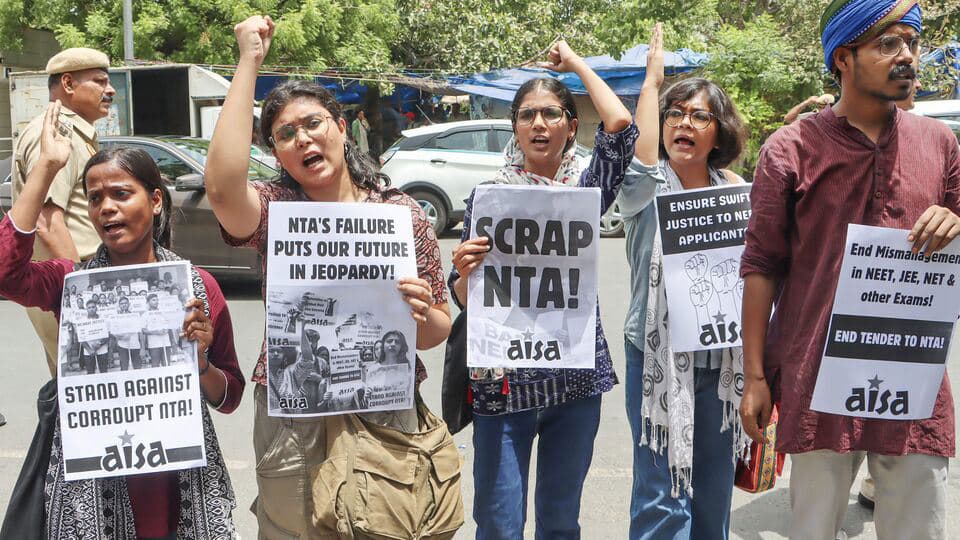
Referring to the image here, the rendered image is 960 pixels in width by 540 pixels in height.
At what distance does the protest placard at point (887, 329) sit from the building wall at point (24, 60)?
24.3m

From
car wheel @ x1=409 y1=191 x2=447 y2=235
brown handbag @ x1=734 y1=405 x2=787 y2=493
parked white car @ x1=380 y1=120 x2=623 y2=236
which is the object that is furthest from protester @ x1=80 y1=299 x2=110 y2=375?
car wheel @ x1=409 y1=191 x2=447 y2=235

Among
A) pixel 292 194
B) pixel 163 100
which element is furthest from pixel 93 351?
pixel 163 100

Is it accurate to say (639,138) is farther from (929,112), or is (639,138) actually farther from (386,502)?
(929,112)

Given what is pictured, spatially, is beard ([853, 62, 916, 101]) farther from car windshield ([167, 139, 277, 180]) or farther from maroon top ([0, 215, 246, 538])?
car windshield ([167, 139, 277, 180])

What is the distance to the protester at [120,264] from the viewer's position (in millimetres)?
2686

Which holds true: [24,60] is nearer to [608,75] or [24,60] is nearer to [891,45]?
[608,75]

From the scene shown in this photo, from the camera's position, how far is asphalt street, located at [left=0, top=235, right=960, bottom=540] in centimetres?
→ 455

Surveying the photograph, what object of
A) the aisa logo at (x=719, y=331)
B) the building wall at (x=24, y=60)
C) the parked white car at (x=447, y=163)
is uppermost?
the building wall at (x=24, y=60)

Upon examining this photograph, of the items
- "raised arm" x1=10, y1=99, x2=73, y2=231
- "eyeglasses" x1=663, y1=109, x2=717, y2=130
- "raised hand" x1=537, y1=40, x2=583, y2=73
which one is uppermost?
"raised hand" x1=537, y1=40, x2=583, y2=73

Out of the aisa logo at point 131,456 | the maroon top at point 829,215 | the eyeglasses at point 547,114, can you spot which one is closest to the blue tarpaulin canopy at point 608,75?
the eyeglasses at point 547,114

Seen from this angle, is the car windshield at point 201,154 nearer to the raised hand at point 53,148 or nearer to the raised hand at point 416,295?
the raised hand at point 53,148

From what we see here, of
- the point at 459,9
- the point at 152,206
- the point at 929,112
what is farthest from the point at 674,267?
the point at 459,9

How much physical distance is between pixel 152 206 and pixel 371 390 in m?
0.87

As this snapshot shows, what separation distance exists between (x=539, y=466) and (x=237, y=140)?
1543 millimetres
